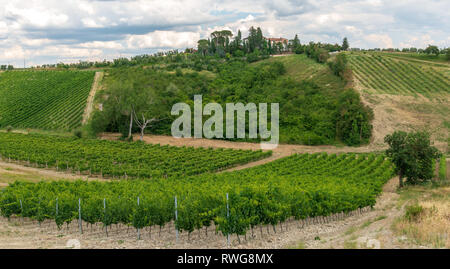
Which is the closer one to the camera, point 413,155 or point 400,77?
point 413,155

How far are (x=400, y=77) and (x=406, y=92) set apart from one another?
28.7 feet

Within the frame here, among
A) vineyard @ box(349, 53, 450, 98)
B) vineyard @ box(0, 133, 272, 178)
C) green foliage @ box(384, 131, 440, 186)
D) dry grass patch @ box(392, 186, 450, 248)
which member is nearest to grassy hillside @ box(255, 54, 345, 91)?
vineyard @ box(349, 53, 450, 98)

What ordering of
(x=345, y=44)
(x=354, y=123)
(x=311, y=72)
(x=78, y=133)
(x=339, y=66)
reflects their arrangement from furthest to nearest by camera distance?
1. (x=345, y=44)
2. (x=311, y=72)
3. (x=339, y=66)
4. (x=78, y=133)
5. (x=354, y=123)

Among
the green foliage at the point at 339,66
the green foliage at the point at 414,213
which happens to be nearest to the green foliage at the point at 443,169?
the green foliage at the point at 414,213

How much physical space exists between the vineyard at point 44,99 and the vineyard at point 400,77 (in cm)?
6637

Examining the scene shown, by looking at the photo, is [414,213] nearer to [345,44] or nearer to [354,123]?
[354,123]

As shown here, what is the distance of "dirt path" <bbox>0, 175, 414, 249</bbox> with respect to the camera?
49.9 feet

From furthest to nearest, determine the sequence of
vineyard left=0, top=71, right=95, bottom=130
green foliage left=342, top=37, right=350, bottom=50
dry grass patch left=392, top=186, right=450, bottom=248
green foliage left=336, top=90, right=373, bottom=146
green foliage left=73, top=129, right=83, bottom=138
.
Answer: green foliage left=342, top=37, right=350, bottom=50
vineyard left=0, top=71, right=95, bottom=130
green foliage left=73, top=129, right=83, bottom=138
green foliage left=336, top=90, right=373, bottom=146
dry grass patch left=392, top=186, right=450, bottom=248

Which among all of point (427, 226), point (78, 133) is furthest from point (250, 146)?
point (427, 226)

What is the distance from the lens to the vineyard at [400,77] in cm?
7331

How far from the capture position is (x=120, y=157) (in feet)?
155

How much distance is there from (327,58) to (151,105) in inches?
2244

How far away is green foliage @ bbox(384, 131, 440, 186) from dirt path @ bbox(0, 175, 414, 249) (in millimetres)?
Answer: 17282

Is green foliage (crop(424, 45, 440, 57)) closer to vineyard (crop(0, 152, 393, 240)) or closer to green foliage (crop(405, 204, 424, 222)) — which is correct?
vineyard (crop(0, 152, 393, 240))
